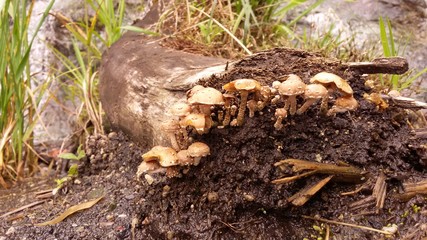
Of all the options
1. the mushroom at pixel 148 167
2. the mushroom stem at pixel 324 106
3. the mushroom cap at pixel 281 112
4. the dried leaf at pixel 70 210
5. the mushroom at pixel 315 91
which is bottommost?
the dried leaf at pixel 70 210

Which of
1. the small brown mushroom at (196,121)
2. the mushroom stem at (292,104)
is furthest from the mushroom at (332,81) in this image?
the small brown mushroom at (196,121)

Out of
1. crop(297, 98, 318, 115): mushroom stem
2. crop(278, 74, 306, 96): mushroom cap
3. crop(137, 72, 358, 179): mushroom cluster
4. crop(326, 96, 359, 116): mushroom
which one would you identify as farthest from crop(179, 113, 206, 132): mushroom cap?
crop(326, 96, 359, 116): mushroom

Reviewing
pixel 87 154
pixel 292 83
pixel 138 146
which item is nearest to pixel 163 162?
pixel 292 83

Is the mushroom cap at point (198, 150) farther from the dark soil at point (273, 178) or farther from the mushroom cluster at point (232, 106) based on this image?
the dark soil at point (273, 178)

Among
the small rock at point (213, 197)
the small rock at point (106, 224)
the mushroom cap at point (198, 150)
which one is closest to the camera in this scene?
the mushroom cap at point (198, 150)

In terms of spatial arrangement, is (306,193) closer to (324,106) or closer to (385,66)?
(324,106)

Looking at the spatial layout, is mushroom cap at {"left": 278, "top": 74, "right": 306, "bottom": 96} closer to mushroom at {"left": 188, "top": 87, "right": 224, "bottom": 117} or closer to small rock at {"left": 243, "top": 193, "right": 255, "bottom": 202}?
mushroom at {"left": 188, "top": 87, "right": 224, "bottom": 117}
